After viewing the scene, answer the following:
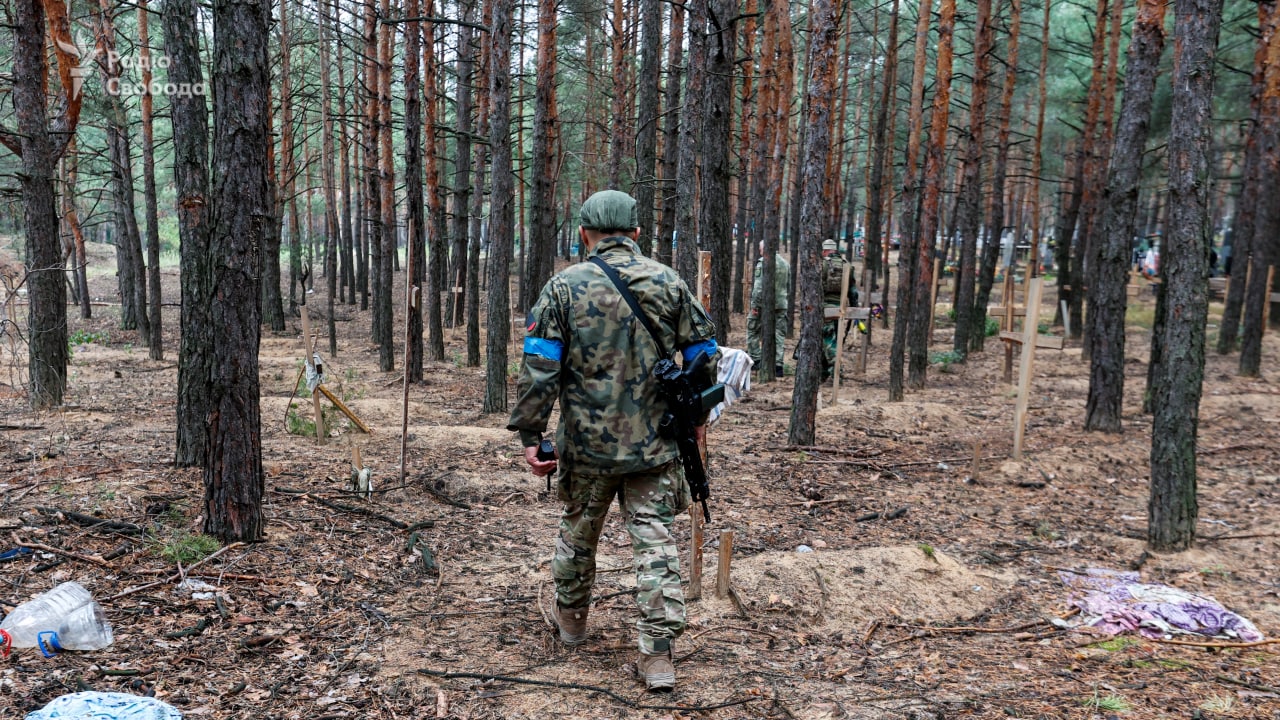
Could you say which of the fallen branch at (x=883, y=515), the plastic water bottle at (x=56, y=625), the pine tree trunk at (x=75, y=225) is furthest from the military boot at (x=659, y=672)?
the pine tree trunk at (x=75, y=225)

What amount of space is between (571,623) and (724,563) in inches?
41.6

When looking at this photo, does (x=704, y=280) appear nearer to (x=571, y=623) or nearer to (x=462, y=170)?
(x=571, y=623)

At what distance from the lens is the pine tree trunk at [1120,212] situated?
875 cm

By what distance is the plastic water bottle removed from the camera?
3.56 m

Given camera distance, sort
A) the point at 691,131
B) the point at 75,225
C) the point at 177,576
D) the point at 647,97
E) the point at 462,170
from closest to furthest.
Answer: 1. the point at 177,576
2. the point at 691,131
3. the point at 647,97
4. the point at 462,170
5. the point at 75,225

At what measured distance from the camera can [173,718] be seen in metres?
3.04

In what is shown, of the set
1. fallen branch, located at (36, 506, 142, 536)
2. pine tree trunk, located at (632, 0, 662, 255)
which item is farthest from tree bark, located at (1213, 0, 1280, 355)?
fallen branch, located at (36, 506, 142, 536)

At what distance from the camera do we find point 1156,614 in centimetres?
473

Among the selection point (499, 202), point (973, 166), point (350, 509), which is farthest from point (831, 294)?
point (350, 509)

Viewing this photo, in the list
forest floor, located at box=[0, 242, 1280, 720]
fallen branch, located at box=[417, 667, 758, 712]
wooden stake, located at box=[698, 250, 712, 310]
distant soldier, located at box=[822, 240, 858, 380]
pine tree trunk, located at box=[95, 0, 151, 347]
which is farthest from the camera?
distant soldier, located at box=[822, 240, 858, 380]

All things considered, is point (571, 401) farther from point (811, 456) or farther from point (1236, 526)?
point (1236, 526)

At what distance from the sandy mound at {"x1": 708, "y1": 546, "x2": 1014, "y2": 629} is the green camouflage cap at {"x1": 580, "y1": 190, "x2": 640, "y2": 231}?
7.46ft

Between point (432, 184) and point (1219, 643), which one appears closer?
point (1219, 643)

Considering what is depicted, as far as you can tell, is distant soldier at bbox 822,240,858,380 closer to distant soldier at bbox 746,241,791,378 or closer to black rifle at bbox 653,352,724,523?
distant soldier at bbox 746,241,791,378
